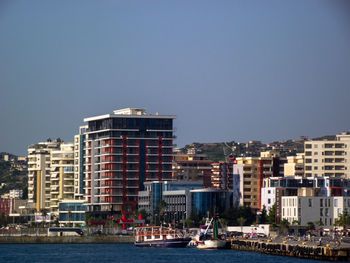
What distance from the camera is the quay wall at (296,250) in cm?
13725

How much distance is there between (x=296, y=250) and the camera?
154 meters

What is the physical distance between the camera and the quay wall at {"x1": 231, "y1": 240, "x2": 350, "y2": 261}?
137 meters

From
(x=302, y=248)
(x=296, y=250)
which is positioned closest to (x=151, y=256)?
(x=296, y=250)

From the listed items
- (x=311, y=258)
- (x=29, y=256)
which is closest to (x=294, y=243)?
(x=311, y=258)

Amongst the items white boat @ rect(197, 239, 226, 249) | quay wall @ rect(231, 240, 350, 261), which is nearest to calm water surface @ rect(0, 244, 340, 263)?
quay wall @ rect(231, 240, 350, 261)

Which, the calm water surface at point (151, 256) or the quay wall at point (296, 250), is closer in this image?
Result: the quay wall at point (296, 250)

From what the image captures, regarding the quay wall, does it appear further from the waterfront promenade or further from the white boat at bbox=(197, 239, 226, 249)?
the white boat at bbox=(197, 239, 226, 249)

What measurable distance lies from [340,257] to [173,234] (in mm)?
66063

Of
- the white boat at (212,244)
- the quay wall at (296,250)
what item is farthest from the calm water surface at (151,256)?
the white boat at (212,244)

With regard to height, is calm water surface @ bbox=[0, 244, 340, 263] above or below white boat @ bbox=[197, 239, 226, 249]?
below

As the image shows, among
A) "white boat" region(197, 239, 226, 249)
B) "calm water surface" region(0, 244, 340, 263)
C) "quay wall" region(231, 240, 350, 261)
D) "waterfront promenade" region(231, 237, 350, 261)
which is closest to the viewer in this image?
"quay wall" region(231, 240, 350, 261)

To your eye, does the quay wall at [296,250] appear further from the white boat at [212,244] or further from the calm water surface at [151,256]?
the white boat at [212,244]

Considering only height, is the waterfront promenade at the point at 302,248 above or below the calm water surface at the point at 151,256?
above

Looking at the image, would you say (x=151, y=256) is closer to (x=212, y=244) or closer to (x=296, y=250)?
(x=296, y=250)
